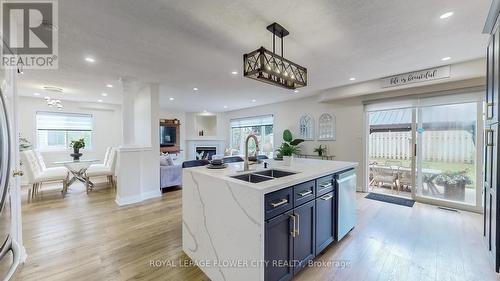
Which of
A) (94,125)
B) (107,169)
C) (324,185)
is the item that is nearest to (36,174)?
(107,169)

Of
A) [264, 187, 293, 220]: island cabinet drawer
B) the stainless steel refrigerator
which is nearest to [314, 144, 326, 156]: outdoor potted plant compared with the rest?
[264, 187, 293, 220]: island cabinet drawer

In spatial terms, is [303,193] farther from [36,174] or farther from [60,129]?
[60,129]

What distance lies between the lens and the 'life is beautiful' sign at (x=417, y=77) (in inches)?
132

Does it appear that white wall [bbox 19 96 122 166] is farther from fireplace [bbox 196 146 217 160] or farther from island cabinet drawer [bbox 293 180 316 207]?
island cabinet drawer [bbox 293 180 316 207]

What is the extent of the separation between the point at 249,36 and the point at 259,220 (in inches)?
78.8

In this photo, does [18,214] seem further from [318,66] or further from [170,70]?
[318,66]

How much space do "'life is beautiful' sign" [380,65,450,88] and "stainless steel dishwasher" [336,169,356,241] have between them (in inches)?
93.5

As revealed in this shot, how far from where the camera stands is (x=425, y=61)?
3135mm

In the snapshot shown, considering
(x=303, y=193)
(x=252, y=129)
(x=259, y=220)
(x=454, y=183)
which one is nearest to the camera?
(x=259, y=220)

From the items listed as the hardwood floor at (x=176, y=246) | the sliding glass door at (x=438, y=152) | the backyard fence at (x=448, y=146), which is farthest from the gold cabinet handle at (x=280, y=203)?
the backyard fence at (x=448, y=146)

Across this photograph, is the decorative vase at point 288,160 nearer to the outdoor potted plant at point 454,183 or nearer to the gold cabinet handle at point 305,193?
the gold cabinet handle at point 305,193

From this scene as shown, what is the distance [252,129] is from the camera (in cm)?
769

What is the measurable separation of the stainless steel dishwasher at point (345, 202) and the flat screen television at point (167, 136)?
689 centimetres

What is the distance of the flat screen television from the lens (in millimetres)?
7711
